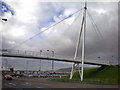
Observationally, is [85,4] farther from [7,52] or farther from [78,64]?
[7,52]

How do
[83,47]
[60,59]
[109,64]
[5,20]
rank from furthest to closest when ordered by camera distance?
[109,64], [60,59], [83,47], [5,20]

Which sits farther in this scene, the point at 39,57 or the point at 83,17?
the point at 39,57

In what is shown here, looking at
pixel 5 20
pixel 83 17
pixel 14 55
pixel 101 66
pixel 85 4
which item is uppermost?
pixel 85 4

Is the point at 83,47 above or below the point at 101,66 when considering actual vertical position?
above

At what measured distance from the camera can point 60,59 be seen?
163 ft

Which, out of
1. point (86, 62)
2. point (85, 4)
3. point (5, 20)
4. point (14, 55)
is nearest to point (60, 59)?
point (86, 62)

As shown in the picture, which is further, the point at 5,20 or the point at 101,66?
the point at 101,66

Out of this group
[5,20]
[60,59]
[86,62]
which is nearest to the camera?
[5,20]

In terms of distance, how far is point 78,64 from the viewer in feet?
163

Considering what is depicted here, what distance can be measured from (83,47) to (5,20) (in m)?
24.1

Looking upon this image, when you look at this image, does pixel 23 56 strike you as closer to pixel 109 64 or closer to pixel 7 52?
pixel 7 52

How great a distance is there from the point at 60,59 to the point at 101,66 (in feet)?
58.6

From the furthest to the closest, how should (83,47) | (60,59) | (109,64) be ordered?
1. (109,64)
2. (60,59)
3. (83,47)

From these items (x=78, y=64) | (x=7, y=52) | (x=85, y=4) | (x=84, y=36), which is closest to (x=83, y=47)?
(x=84, y=36)
